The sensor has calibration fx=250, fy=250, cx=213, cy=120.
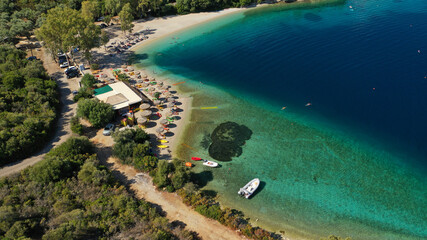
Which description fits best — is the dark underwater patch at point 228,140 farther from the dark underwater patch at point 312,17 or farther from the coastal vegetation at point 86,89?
the dark underwater patch at point 312,17

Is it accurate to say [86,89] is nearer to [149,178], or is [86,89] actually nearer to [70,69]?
[70,69]

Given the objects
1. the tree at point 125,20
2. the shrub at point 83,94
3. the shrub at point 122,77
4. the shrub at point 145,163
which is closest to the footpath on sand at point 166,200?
the shrub at point 145,163

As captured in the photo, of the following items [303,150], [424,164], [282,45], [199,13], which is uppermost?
[199,13]

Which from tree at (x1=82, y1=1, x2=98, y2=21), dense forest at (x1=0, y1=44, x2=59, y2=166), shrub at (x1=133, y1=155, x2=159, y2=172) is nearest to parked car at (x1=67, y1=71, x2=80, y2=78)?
dense forest at (x1=0, y1=44, x2=59, y2=166)

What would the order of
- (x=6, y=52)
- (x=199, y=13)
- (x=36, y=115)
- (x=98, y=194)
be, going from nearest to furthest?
1. (x=98, y=194)
2. (x=36, y=115)
3. (x=6, y=52)
4. (x=199, y=13)

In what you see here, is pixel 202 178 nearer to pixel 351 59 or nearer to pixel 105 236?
pixel 105 236

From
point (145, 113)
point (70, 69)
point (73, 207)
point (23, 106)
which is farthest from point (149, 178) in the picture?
point (70, 69)

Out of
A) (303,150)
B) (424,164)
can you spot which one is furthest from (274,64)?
(424,164)
